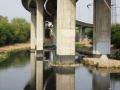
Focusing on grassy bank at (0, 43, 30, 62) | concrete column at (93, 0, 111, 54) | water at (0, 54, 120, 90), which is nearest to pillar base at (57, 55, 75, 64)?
water at (0, 54, 120, 90)

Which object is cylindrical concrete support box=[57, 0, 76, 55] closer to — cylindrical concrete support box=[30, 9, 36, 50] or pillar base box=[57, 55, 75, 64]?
pillar base box=[57, 55, 75, 64]

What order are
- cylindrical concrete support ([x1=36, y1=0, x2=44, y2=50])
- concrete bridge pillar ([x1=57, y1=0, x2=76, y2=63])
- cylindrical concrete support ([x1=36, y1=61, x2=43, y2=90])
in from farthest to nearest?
cylindrical concrete support ([x1=36, y1=0, x2=44, y2=50]) < concrete bridge pillar ([x1=57, y1=0, x2=76, y2=63]) < cylindrical concrete support ([x1=36, y1=61, x2=43, y2=90])

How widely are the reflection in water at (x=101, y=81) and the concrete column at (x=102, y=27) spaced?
635 inches

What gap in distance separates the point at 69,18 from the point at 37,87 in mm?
20028

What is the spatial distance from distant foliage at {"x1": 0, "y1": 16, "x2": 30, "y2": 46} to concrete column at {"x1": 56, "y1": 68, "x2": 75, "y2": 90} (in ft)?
244

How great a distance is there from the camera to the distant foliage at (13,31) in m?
124

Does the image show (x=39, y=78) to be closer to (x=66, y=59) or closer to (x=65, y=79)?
(x=65, y=79)

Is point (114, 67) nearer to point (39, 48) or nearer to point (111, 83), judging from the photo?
point (111, 83)

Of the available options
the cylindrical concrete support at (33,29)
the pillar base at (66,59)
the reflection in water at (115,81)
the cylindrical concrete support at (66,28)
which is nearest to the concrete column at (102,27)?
the cylindrical concrete support at (66,28)

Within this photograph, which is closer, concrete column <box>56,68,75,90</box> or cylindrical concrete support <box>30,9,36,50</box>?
concrete column <box>56,68,75,90</box>

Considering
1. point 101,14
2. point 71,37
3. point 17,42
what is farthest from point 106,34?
point 17,42

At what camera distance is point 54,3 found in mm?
94125

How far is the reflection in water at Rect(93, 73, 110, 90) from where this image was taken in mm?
36872

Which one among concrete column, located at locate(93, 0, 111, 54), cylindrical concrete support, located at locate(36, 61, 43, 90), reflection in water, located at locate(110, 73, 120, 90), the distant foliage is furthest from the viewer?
the distant foliage
